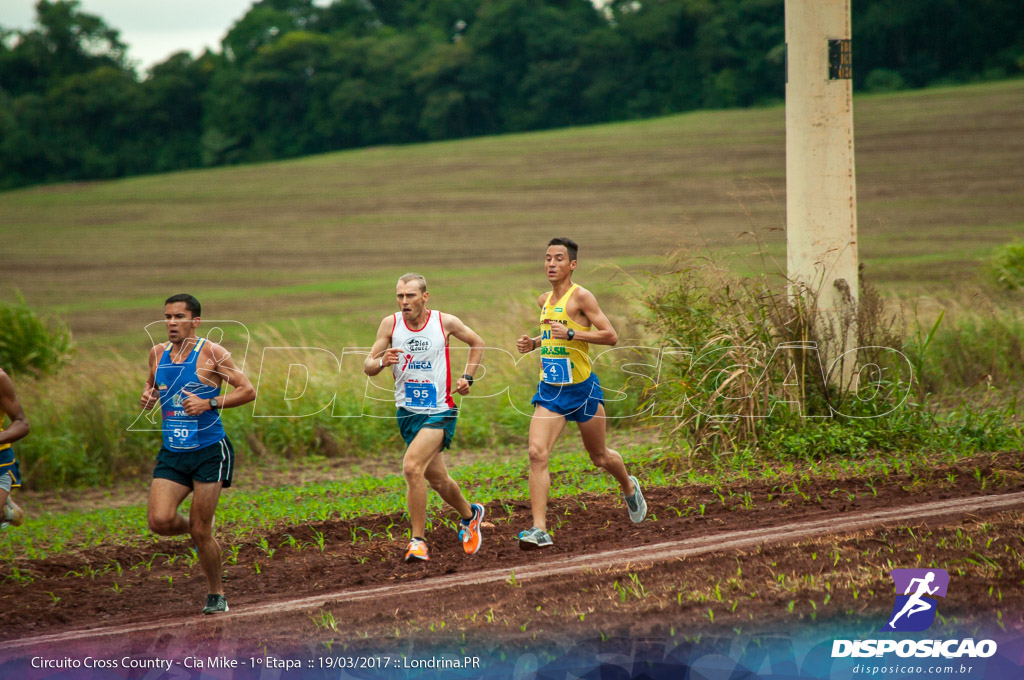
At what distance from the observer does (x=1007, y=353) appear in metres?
12.9

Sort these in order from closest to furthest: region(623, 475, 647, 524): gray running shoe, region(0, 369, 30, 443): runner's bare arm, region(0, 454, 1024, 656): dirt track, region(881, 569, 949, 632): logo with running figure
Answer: region(881, 569, 949, 632): logo with running figure < region(0, 454, 1024, 656): dirt track < region(0, 369, 30, 443): runner's bare arm < region(623, 475, 647, 524): gray running shoe

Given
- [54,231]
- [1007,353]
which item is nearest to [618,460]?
[1007,353]

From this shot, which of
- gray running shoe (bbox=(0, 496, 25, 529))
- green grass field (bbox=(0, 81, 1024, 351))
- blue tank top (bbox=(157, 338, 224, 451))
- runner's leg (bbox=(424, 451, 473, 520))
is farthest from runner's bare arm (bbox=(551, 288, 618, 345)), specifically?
green grass field (bbox=(0, 81, 1024, 351))

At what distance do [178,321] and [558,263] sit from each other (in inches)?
103

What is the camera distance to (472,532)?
23.4 ft

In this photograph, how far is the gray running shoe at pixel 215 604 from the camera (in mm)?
6035

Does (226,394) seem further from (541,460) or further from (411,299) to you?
(541,460)

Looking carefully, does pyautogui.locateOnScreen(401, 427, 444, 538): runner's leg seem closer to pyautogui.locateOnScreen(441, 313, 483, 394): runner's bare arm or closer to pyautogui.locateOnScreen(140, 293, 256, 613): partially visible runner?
pyautogui.locateOnScreen(441, 313, 483, 394): runner's bare arm

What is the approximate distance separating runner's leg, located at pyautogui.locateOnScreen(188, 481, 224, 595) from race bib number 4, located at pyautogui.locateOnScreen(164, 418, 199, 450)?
243 mm

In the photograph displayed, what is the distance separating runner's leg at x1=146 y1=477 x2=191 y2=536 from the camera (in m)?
5.96

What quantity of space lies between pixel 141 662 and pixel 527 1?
2556 inches

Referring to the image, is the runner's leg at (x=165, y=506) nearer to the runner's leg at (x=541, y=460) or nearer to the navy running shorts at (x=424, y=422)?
the navy running shorts at (x=424, y=422)

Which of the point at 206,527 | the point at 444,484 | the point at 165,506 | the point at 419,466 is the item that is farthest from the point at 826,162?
the point at 165,506

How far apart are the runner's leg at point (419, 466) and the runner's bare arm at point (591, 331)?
1.10 m
